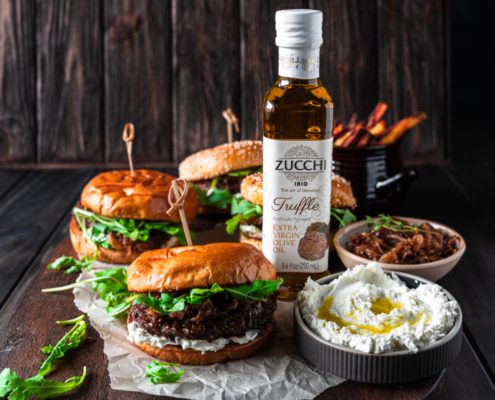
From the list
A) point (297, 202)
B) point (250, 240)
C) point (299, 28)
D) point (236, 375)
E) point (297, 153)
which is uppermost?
point (299, 28)

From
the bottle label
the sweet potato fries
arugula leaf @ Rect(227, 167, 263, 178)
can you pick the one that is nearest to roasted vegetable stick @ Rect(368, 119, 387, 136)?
the sweet potato fries

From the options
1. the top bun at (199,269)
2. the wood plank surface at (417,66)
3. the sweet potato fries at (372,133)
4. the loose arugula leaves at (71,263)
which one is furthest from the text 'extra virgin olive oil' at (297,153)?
the wood plank surface at (417,66)

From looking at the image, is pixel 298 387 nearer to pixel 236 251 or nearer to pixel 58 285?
pixel 236 251

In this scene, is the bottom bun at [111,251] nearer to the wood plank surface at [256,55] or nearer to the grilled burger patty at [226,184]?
the grilled burger patty at [226,184]

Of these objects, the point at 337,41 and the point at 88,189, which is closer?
the point at 88,189

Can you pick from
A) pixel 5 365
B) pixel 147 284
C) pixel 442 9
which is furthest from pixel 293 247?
pixel 442 9

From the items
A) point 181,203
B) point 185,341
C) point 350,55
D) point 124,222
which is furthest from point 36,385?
point 350,55

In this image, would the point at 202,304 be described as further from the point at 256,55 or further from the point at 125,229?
the point at 256,55
